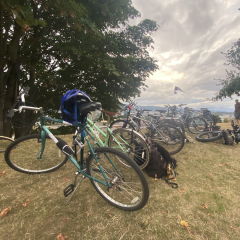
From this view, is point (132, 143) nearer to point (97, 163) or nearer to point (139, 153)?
point (139, 153)

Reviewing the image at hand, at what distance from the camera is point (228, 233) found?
1581mm

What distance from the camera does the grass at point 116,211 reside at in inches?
61.7

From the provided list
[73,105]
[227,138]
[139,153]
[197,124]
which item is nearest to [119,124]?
[139,153]

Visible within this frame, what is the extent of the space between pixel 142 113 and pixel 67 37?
5402mm

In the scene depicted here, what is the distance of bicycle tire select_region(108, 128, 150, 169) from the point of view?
282cm

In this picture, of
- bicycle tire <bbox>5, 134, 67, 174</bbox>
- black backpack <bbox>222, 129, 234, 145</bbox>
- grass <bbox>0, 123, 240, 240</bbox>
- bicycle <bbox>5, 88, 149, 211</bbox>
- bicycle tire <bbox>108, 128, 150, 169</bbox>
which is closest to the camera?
grass <bbox>0, 123, 240, 240</bbox>

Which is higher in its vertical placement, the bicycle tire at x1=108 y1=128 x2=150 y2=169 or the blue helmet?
the blue helmet

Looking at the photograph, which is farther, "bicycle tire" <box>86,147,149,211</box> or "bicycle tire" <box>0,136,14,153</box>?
"bicycle tire" <box>0,136,14,153</box>

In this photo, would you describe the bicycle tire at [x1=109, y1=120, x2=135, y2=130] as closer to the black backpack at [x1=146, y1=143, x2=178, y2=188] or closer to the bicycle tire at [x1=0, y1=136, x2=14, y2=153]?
the black backpack at [x1=146, y1=143, x2=178, y2=188]

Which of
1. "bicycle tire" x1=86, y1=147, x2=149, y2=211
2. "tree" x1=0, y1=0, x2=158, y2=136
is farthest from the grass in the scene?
"tree" x1=0, y1=0, x2=158, y2=136

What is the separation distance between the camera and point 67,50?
5484mm

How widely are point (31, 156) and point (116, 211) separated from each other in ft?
7.26

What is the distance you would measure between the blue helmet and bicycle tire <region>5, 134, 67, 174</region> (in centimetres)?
77

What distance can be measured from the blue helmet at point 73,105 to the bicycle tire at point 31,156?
2.53 feet
